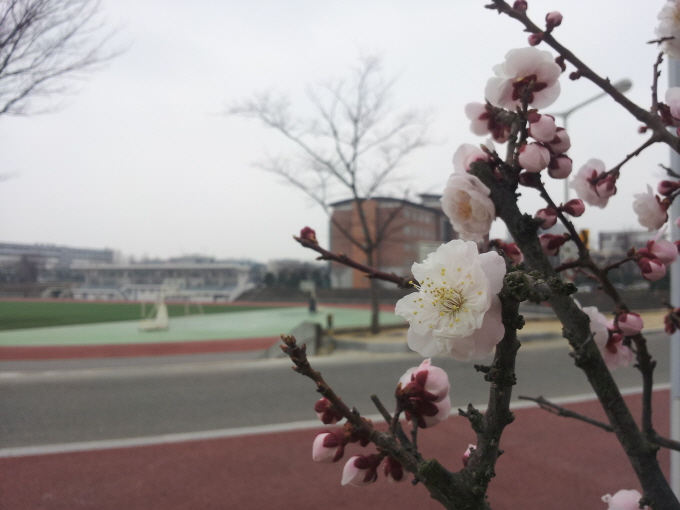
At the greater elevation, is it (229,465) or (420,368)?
(420,368)

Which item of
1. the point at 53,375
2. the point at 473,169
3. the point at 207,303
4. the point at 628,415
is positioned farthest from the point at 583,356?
the point at 207,303

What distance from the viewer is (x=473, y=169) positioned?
0.72 meters

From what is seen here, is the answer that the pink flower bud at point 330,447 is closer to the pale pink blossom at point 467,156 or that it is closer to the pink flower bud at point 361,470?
the pink flower bud at point 361,470

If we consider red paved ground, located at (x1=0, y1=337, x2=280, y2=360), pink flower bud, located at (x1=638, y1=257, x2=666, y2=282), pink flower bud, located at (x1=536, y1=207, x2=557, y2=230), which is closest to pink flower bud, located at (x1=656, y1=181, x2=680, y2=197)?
pink flower bud, located at (x1=638, y1=257, x2=666, y2=282)

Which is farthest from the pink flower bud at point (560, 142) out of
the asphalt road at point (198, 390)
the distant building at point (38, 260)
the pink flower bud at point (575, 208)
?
the asphalt road at point (198, 390)

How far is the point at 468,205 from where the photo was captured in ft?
2.35

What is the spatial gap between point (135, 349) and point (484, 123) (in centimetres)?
1013

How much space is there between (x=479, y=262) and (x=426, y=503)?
3.16 meters

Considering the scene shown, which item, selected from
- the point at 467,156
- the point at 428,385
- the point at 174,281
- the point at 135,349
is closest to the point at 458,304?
the point at 428,385

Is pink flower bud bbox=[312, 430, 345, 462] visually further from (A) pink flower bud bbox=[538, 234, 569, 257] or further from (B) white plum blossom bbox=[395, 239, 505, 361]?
(A) pink flower bud bbox=[538, 234, 569, 257]

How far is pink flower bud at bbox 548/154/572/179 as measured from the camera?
0.77 metres

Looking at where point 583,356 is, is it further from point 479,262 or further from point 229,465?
point 229,465

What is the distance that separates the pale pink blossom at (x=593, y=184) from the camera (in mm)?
868

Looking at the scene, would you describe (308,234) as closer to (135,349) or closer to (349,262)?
(349,262)
